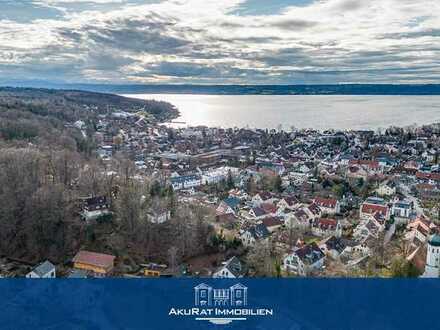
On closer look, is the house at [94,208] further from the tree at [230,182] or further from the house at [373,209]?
the house at [373,209]

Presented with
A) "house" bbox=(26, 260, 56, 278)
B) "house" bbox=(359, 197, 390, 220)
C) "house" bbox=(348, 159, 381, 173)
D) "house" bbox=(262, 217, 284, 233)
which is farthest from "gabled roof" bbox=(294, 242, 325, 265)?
"house" bbox=(348, 159, 381, 173)

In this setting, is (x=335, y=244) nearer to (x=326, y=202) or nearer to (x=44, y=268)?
(x=326, y=202)

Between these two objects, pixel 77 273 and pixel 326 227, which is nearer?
pixel 77 273

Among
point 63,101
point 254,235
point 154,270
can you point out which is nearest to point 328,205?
point 254,235

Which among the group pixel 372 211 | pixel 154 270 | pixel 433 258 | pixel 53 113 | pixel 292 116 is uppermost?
pixel 53 113

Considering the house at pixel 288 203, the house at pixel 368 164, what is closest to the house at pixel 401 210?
the house at pixel 288 203

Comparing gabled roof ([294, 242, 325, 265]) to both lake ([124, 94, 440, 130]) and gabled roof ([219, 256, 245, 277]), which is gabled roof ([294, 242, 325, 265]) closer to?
gabled roof ([219, 256, 245, 277])
